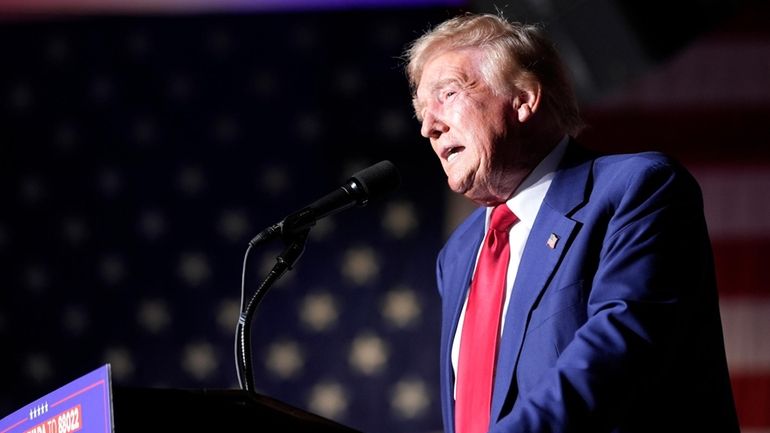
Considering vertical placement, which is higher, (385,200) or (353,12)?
(353,12)

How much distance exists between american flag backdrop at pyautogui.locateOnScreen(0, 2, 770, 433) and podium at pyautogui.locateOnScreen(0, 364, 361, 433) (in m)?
2.91

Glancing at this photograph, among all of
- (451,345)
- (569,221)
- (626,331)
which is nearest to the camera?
(626,331)

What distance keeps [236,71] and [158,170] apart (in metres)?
0.54

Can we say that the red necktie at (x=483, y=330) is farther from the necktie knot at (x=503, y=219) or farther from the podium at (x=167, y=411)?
the podium at (x=167, y=411)

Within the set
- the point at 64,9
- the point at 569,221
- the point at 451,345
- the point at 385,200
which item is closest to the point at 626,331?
the point at 569,221

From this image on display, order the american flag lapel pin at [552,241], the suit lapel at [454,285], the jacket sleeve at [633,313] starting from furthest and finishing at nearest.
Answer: the suit lapel at [454,285], the american flag lapel pin at [552,241], the jacket sleeve at [633,313]

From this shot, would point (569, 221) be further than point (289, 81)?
No

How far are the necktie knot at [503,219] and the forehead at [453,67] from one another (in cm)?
26

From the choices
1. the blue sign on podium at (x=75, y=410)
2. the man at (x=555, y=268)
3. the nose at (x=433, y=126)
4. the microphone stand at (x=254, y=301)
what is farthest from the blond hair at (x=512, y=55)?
the blue sign on podium at (x=75, y=410)

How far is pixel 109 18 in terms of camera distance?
4.32 m

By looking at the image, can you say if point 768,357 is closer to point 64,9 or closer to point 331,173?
point 331,173

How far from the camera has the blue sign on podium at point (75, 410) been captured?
125cm

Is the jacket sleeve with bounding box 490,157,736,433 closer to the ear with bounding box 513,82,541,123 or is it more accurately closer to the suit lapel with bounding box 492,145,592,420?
the suit lapel with bounding box 492,145,592,420

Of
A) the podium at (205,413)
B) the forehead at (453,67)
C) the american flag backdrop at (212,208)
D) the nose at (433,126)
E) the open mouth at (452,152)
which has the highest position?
the american flag backdrop at (212,208)
